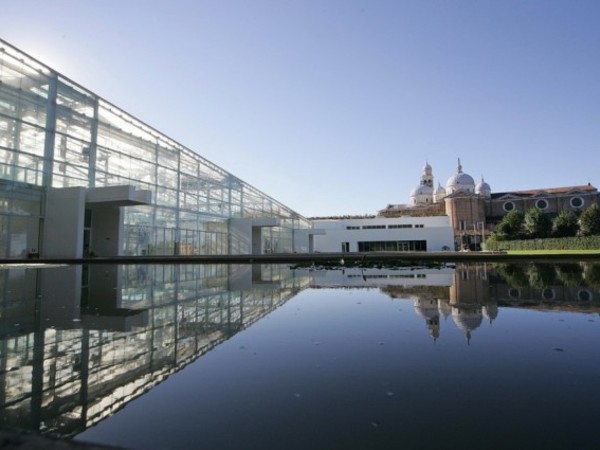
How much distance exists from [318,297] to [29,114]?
17756 millimetres

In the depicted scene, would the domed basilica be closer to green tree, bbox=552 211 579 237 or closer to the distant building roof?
the distant building roof

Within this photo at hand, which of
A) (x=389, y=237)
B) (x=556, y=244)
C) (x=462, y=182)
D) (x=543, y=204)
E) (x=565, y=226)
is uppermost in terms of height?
(x=462, y=182)

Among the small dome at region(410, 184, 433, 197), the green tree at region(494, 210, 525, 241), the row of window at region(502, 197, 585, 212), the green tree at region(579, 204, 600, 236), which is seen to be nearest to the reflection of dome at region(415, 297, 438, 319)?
the green tree at region(579, 204, 600, 236)

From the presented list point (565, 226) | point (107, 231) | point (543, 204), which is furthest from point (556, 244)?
point (543, 204)

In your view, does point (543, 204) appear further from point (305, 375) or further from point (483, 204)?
point (305, 375)

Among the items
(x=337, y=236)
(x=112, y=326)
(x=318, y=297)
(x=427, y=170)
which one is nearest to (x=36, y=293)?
(x=112, y=326)

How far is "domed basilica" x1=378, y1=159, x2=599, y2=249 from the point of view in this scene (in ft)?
282

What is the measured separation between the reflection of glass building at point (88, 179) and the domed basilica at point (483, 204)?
64.5m

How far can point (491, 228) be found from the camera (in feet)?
293

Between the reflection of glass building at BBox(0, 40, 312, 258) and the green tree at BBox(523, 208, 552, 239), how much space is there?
171ft

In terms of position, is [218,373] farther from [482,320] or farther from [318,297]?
[318,297]

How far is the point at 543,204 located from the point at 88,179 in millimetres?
96355

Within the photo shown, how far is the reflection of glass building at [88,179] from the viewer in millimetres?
18203

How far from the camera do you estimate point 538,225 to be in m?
62.4
